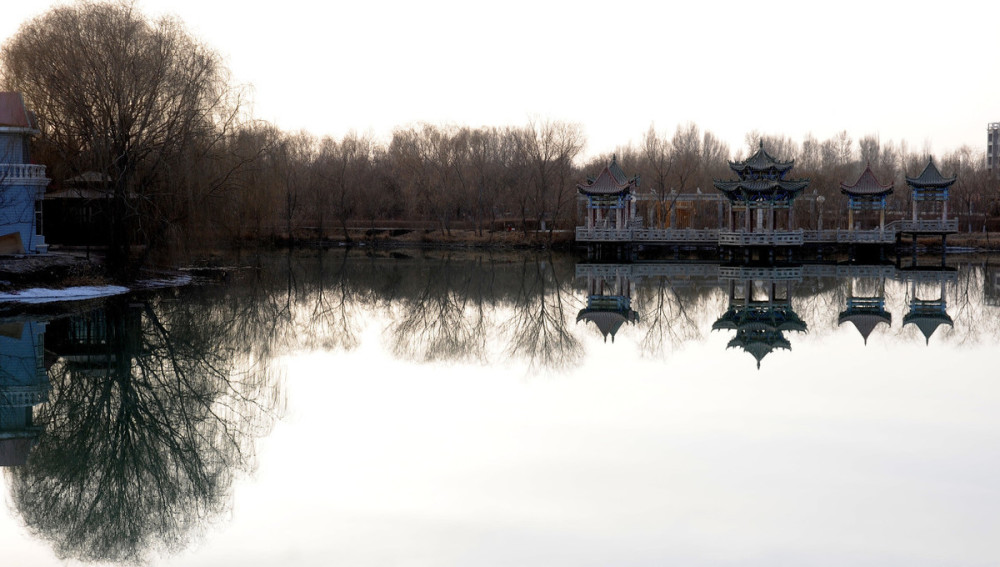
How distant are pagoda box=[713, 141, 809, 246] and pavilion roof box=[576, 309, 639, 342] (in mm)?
17647

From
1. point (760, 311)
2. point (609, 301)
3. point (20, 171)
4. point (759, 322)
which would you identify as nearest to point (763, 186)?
point (609, 301)

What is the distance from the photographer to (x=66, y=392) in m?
Result: 12.1

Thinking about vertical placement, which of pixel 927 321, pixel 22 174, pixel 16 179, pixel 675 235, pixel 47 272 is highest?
pixel 22 174

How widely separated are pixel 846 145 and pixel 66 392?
8430 cm

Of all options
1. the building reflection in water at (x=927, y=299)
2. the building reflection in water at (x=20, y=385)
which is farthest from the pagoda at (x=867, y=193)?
the building reflection in water at (x=20, y=385)

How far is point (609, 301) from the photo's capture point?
2419 cm

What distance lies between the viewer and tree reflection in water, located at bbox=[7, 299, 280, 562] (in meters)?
7.54

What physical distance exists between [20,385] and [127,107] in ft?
42.1

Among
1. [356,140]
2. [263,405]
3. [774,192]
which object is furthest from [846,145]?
[263,405]

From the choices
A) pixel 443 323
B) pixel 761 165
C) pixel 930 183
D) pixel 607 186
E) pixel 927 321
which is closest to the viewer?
pixel 443 323

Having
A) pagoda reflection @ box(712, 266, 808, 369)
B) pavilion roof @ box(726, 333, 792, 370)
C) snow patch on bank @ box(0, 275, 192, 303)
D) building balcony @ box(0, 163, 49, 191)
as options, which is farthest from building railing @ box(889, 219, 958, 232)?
building balcony @ box(0, 163, 49, 191)

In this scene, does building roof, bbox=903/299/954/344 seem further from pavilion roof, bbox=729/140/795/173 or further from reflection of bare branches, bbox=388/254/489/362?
pavilion roof, bbox=729/140/795/173

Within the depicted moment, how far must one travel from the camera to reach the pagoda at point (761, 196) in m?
38.0

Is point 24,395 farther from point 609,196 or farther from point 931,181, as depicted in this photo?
point 931,181
